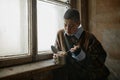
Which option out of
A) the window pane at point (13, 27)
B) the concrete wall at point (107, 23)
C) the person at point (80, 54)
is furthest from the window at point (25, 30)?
the concrete wall at point (107, 23)

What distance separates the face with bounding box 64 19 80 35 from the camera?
159cm

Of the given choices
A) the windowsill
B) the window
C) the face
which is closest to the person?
the face

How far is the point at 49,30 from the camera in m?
1.88

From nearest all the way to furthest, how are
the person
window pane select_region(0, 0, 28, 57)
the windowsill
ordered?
the windowsill → window pane select_region(0, 0, 28, 57) → the person

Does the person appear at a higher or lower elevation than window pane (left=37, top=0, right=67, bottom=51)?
lower

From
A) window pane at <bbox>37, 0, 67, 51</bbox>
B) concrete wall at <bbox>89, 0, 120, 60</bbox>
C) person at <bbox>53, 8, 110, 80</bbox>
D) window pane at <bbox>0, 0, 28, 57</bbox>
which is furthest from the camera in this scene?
concrete wall at <bbox>89, 0, 120, 60</bbox>

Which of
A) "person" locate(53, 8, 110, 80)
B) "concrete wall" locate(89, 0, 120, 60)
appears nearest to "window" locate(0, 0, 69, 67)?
"person" locate(53, 8, 110, 80)

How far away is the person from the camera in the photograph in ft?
5.10

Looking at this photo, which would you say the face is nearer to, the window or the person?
the person

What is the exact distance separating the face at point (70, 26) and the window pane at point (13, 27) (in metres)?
0.36

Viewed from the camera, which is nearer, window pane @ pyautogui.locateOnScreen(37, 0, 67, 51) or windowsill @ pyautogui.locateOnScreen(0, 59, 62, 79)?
windowsill @ pyautogui.locateOnScreen(0, 59, 62, 79)

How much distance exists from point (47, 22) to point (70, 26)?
34 centimetres

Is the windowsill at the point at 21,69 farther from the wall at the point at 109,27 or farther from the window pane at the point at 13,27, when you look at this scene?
the wall at the point at 109,27

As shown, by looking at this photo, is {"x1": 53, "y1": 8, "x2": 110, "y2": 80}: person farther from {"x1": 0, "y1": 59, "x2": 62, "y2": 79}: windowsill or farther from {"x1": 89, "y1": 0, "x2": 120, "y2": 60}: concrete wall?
{"x1": 89, "y1": 0, "x2": 120, "y2": 60}: concrete wall
